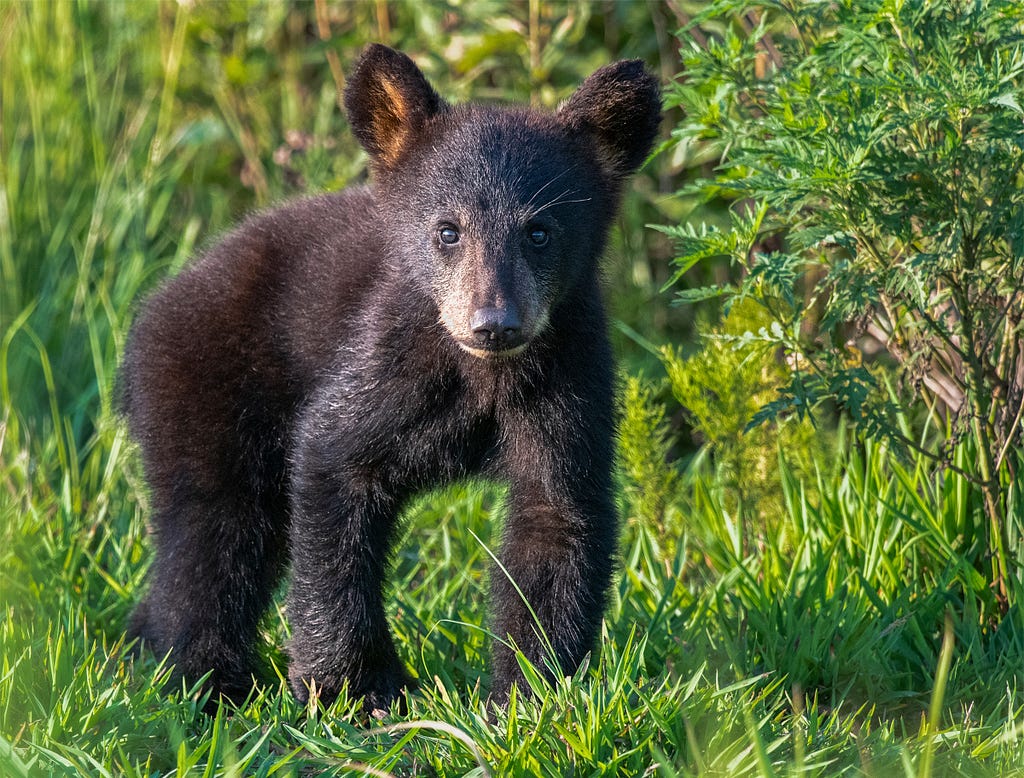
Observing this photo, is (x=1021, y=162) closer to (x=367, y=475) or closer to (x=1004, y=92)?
(x=1004, y=92)

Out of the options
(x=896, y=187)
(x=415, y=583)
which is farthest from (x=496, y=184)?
(x=415, y=583)

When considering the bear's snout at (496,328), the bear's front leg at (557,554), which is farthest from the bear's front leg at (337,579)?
the bear's snout at (496,328)

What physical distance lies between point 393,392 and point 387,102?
1064mm

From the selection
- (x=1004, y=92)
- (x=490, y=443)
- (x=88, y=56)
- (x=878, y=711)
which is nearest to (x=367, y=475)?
(x=490, y=443)

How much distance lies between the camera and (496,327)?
3699 millimetres

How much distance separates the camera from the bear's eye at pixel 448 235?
Result: 13.5 feet

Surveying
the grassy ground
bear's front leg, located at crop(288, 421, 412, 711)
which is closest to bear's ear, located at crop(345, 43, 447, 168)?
bear's front leg, located at crop(288, 421, 412, 711)

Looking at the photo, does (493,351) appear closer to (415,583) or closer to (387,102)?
(387,102)

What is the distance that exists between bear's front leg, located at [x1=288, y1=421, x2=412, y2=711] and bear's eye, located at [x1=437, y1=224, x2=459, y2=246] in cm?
78

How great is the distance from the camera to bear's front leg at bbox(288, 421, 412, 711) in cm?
416

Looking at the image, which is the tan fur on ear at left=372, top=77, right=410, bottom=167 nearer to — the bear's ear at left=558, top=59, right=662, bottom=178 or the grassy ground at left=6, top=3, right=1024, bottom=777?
the bear's ear at left=558, top=59, right=662, bottom=178

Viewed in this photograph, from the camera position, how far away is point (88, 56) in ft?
24.9

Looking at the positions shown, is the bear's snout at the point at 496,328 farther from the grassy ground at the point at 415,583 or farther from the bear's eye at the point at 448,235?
the grassy ground at the point at 415,583

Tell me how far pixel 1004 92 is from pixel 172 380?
9.66 ft
